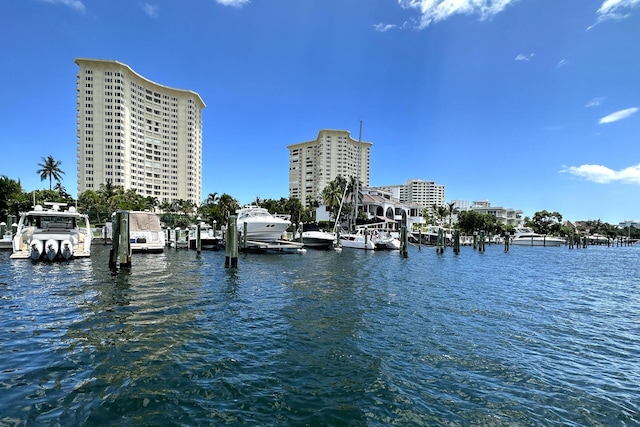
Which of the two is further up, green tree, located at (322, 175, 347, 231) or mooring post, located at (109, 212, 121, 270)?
green tree, located at (322, 175, 347, 231)

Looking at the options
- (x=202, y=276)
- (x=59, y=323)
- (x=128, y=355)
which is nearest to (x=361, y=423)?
(x=128, y=355)

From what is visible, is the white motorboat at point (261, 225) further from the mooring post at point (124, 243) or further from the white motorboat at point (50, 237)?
the mooring post at point (124, 243)

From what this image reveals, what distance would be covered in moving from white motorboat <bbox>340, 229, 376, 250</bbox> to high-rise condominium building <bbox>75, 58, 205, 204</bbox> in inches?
3908

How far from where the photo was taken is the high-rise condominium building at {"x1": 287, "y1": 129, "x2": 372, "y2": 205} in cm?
17562

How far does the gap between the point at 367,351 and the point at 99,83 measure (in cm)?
14592

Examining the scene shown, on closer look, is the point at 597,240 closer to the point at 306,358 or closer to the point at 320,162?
the point at 320,162

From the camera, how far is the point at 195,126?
153250 millimetres

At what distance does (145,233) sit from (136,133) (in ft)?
386

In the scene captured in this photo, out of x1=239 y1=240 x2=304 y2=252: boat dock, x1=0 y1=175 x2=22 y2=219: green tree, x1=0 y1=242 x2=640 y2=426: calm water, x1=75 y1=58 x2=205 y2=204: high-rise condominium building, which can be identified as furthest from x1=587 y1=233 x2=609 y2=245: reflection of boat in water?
x1=0 y1=175 x2=22 y2=219: green tree

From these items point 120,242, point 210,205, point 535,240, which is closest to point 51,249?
point 120,242

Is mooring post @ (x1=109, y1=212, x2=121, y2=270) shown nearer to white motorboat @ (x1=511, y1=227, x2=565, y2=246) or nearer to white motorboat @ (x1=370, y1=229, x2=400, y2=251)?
white motorboat @ (x1=370, y1=229, x2=400, y2=251)

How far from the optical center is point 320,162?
17738 cm

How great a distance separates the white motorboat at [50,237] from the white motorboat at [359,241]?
33.8 m

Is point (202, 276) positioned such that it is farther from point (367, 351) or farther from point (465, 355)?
point (465, 355)
